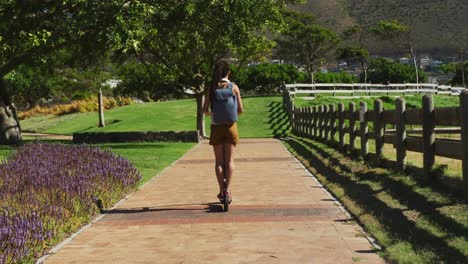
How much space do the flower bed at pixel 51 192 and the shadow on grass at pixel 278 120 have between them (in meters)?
22.9

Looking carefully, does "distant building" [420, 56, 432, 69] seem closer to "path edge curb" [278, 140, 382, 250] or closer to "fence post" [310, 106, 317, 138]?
"fence post" [310, 106, 317, 138]

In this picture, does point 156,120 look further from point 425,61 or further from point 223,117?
point 425,61

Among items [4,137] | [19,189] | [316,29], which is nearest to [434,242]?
[19,189]

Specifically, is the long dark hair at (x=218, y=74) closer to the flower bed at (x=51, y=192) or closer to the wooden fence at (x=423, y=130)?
the flower bed at (x=51, y=192)

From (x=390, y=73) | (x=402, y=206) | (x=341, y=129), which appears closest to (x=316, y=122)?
(x=341, y=129)

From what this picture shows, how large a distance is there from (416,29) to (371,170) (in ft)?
395

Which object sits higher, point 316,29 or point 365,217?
point 316,29

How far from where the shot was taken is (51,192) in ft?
25.9

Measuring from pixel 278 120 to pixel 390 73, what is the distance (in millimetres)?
77032

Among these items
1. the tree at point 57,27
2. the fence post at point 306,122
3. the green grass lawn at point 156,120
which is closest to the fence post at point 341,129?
the tree at point 57,27

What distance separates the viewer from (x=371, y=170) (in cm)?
1120

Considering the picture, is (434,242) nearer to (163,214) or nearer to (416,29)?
(163,214)

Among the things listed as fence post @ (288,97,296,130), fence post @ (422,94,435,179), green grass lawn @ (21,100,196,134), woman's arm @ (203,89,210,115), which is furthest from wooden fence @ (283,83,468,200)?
green grass lawn @ (21,100,196,134)

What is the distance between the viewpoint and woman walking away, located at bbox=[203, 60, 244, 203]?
8531 millimetres
